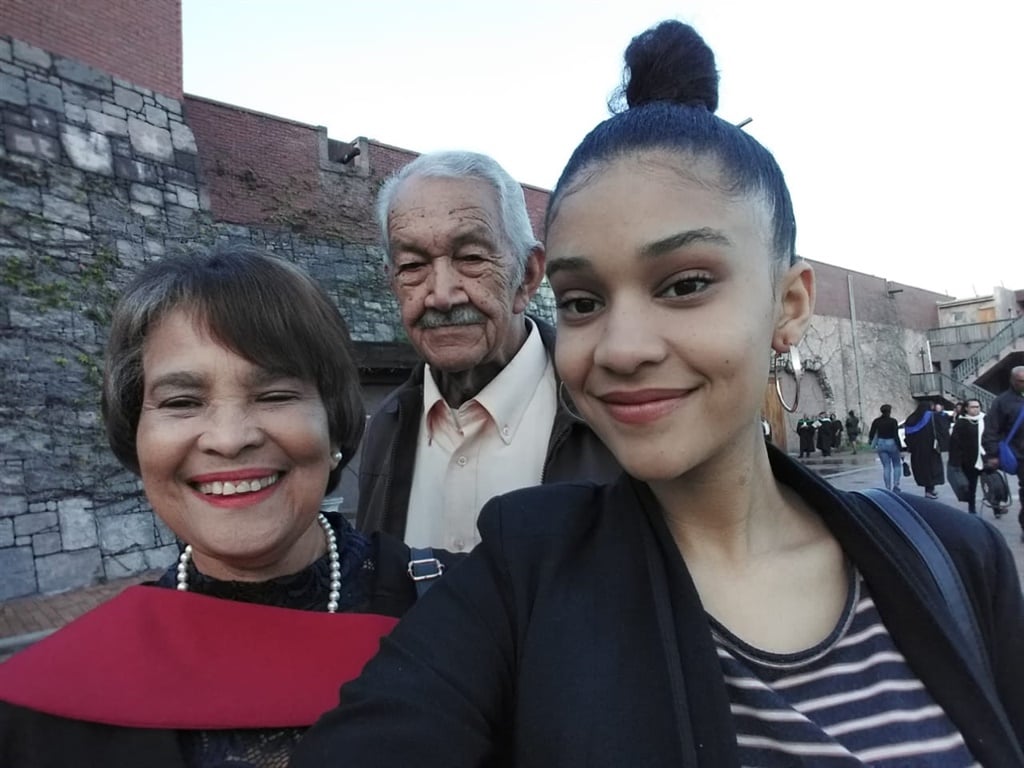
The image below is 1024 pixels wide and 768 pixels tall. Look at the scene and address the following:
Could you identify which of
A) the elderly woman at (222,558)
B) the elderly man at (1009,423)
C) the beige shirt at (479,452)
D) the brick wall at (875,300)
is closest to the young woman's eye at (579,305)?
the elderly woman at (222,558)

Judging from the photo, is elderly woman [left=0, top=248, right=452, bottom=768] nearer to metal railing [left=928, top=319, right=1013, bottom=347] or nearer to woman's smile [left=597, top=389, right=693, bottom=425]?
woman's smile [left=597, top=389, right=693, bottom=425]

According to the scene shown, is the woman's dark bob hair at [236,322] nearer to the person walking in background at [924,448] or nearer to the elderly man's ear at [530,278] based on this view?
the elderly man's ear at [530,278]

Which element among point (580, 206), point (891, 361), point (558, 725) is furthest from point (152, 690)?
point (891, 361)

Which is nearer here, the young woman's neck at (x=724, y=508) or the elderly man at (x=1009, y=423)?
the young woman's neck at (x=724, y=508)

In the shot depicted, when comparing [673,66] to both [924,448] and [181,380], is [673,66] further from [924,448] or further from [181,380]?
[924,448]

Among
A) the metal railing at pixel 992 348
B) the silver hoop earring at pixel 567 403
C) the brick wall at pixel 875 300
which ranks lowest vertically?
the silver hoop earring at pixel 567 403

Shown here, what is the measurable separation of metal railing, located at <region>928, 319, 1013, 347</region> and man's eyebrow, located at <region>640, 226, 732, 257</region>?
32878 mm

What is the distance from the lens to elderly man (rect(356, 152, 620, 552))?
1.98 meters

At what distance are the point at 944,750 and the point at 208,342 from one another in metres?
1.41

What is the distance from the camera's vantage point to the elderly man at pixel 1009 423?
21.6ft

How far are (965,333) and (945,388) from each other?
4.20 meters

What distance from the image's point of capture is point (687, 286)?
0.98m

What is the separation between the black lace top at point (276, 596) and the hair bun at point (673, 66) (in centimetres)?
111

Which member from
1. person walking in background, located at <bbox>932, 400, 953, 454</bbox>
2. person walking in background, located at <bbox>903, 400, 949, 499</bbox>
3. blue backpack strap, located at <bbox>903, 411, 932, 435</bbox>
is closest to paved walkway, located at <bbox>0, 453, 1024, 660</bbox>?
person walking in background, located at <bbox>903, 400, 949, 499</bbox>
